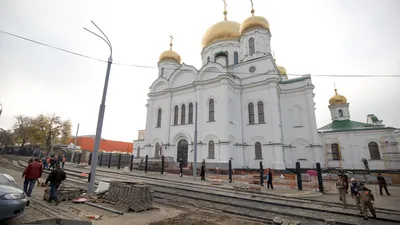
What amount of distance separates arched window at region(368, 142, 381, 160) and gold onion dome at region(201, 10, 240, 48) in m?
24.4

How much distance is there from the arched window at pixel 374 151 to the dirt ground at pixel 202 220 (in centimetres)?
2989

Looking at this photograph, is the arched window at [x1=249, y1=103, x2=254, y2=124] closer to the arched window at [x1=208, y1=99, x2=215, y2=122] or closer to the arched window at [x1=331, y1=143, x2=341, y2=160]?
the arched window at [x1=208, y1=99, x2=215, y2=122]

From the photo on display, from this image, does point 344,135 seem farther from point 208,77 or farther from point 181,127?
point 181,127

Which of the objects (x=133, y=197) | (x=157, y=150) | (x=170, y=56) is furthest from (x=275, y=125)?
(x=170, y=56)

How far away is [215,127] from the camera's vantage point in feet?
78.5

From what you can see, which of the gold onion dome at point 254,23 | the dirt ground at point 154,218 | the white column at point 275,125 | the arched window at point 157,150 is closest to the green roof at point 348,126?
the white column at point 275,125

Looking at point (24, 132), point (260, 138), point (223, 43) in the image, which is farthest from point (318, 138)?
point (24, 132)

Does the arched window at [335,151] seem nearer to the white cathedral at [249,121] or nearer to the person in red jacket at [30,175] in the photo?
A: the white cathedral at [249,121]

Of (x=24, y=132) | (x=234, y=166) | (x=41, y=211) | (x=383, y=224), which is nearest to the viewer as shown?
(x=41, y=211)

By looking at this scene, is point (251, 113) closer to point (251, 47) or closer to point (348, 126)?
point (251, 47)

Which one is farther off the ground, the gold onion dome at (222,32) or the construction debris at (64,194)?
the gold onion dome at (222,32)

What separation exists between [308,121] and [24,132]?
53.8m

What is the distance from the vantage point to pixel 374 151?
87.6 feet

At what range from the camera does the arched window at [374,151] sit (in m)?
26.4
